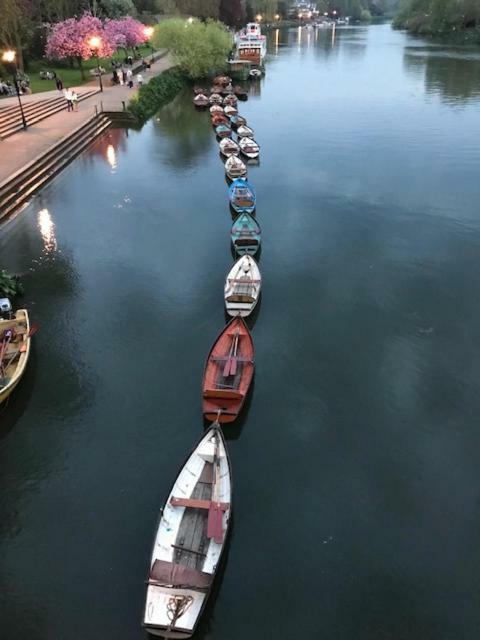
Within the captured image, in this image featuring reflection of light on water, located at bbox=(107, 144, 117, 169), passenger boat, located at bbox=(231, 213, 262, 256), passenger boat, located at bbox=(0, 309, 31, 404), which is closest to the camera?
passenger boat, located at bbox=(0, 309, 31, 404)

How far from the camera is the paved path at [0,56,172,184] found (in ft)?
116

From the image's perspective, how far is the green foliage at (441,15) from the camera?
412 feet

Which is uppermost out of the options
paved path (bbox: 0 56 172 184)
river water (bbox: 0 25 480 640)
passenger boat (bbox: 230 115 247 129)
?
paved path (bbox: 0 56 172 184)

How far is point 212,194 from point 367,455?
24.4 metres

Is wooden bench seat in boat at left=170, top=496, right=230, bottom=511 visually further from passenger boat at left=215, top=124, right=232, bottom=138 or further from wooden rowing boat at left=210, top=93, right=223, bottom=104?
wooden rowing boat at left=210, top=93, right=223, bottom=104

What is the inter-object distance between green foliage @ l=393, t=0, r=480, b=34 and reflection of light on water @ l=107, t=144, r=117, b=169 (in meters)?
119

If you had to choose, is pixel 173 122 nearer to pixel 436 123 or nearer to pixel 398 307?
pixel 436 123

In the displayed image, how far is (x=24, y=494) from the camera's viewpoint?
14336mm

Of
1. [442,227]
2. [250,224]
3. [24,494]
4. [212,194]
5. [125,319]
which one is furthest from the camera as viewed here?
[212,194]

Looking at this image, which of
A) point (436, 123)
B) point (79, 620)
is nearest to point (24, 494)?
point (79, 620)

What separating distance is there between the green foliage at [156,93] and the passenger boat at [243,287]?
37.2 metres

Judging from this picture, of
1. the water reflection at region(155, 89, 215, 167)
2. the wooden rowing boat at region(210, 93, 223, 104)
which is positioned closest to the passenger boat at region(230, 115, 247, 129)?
the water reflection at region(155, 89, 215, 167)

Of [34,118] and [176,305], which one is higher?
[34,118]

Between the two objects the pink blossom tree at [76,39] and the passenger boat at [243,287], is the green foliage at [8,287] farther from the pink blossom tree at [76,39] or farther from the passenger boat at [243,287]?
the pink blossom tree at [76,39]
